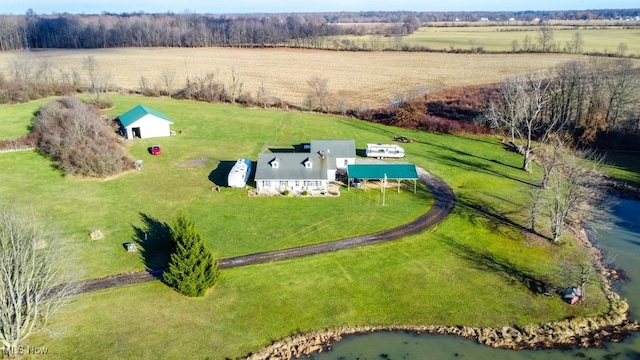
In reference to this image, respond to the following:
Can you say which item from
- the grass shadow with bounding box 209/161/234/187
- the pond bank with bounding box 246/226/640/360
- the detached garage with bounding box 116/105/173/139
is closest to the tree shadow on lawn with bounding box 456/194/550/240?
the pond bank with bounding box 246/226/640/360

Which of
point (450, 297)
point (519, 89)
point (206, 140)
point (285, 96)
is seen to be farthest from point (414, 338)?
point (285, 96)

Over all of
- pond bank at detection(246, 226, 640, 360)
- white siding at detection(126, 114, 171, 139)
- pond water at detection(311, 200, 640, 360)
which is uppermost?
white siding at detection(126, 114, 171, 139)

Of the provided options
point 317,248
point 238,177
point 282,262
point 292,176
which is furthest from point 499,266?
point 238,177

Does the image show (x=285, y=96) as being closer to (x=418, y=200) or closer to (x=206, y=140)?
(x=206, y=140)

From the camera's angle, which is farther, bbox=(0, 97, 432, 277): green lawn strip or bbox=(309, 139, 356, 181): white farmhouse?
bbox=(309, 139, 356, 181): white farmhouse

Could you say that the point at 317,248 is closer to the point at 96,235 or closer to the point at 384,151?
the point at 96,235

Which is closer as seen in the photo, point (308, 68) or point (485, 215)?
point (485, 215)

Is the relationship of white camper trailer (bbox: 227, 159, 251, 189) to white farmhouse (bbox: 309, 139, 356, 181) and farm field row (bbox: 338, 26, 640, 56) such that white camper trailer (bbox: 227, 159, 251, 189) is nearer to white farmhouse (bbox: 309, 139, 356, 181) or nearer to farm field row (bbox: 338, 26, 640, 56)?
white farmhouse (bbox: 309, 139, 356, 181)
